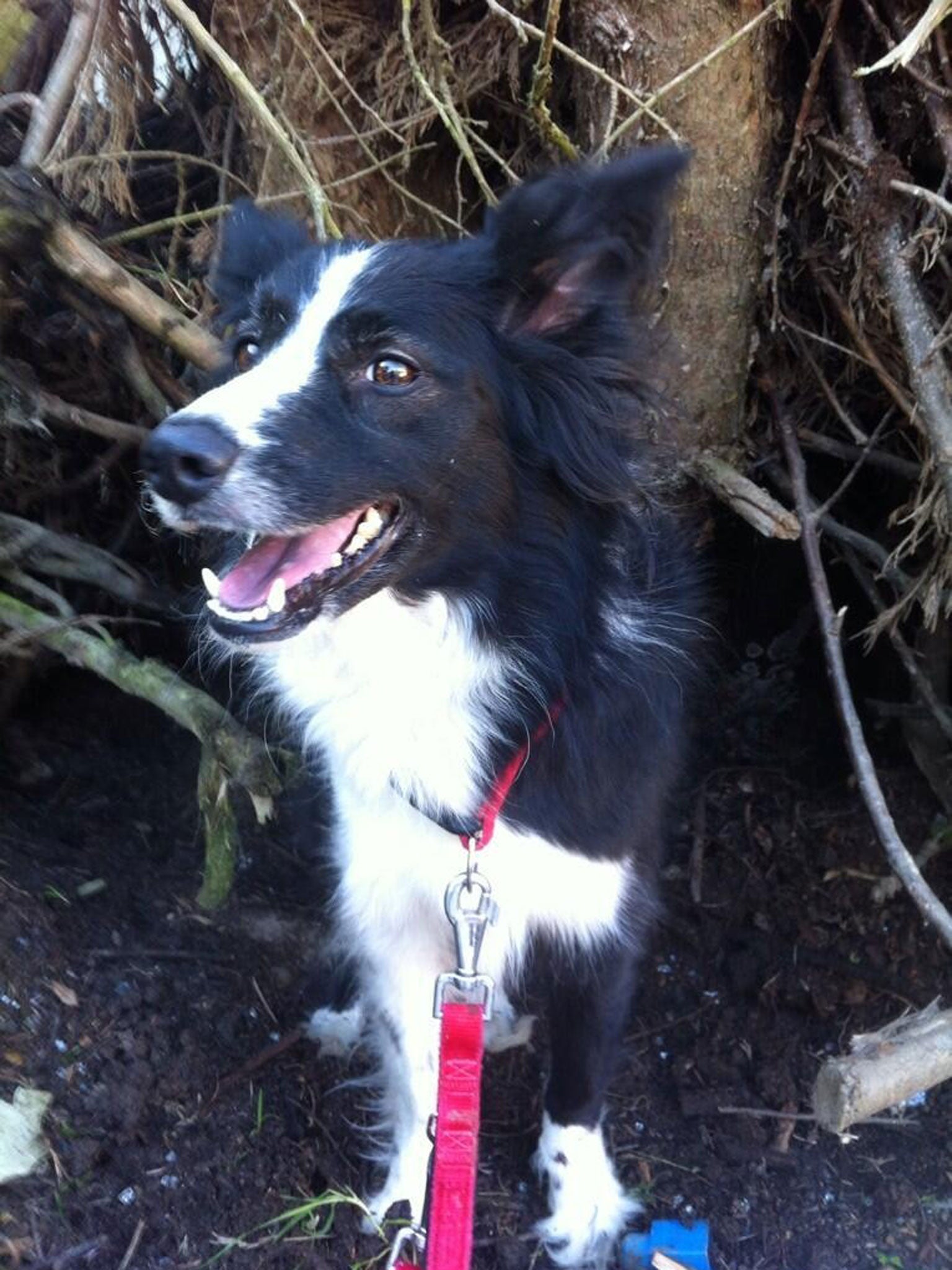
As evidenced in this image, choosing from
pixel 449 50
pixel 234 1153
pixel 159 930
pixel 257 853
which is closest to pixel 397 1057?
pixel 234 1153

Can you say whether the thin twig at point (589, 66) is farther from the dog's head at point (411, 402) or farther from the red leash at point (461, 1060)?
the red leash at point (461, 1060)

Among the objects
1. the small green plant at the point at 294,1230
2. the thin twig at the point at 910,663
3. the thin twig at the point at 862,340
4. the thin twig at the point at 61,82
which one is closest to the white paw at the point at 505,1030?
the small green plant at the point at 294,1230

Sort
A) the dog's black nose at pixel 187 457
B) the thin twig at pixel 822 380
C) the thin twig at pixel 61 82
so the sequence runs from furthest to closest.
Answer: the thin twig at pixel 822 380 → the thin twig at pixel 61 82 → the dog's black nose at pixel 187 457

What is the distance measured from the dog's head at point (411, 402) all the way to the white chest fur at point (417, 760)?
0.51ft

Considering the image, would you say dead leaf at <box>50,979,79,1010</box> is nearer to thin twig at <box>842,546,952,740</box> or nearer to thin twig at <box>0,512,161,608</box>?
thin twig at <box>0,512,161,608</box>

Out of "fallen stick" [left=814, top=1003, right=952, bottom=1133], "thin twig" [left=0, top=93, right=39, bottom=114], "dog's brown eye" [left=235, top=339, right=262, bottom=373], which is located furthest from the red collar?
"thin twig" [left=0, top=93, right=39, bottom=114]

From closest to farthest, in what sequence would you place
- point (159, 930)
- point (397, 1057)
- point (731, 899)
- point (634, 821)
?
point (634, 821), point (397, 1057), point (159, 930), point (731, 899)

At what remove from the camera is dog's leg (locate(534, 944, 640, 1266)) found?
95.4 inches

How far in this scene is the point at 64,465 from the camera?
3.21 metres

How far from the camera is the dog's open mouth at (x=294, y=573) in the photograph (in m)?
1.80

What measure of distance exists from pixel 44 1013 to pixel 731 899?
167 cm

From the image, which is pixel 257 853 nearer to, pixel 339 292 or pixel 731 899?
pixel 731 899

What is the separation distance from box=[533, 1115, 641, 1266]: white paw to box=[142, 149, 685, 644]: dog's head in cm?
121

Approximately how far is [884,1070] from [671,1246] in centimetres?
73
